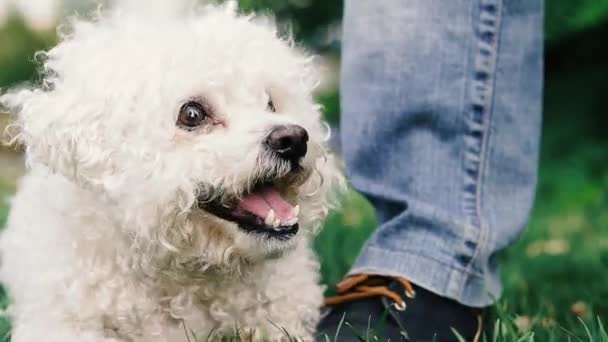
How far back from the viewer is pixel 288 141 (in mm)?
1727

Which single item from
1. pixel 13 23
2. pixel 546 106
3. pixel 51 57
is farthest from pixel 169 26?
pixel 13 23

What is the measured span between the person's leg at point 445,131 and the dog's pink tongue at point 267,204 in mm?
442

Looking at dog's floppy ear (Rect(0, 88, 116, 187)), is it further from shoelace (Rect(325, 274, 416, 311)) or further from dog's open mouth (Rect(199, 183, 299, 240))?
shoelace (Rect(325, 274, 416, 311))

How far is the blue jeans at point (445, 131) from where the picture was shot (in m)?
2.11

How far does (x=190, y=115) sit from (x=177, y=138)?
0.06 metres

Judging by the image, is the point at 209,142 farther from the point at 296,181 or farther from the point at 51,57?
the point at 51,57

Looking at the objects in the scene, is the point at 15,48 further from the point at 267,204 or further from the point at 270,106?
the point at 267,204

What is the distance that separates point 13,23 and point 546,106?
7984 mm

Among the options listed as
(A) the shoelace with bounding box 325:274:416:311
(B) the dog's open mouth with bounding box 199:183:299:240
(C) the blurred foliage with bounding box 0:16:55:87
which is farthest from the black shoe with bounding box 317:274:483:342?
(C) the blurred foliage with bounding box 0:16:55:87

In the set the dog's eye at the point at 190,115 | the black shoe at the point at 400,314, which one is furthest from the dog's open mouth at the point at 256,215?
the black shoe at the point at 400,314

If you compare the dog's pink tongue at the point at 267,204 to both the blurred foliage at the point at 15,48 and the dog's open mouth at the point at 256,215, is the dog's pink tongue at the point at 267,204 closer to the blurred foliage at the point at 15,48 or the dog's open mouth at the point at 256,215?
the dog's open mouth at the point at 256,215

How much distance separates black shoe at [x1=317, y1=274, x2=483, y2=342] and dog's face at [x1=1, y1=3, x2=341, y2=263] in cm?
36

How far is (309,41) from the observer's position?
13.4 ft

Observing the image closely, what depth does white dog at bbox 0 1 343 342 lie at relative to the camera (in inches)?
67.7
